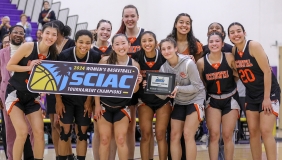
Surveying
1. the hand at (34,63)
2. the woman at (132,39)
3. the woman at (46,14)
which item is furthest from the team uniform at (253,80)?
the woman at (46,14)

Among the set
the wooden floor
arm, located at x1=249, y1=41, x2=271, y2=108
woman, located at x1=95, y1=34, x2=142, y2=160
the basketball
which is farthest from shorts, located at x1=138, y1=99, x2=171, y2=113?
the wooden floor

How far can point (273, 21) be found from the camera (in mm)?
13539

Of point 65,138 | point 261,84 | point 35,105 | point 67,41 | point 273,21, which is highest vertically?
point 273,21

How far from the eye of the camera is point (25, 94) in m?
5.33

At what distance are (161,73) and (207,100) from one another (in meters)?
0.77

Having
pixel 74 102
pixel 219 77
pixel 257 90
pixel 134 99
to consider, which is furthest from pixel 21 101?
pixel 257 90

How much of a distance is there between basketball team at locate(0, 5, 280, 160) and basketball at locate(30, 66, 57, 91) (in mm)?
110

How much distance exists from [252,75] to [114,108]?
1.72 metres

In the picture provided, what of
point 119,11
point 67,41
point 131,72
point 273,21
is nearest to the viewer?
point 131,72

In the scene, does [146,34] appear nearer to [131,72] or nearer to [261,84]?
[131,72]

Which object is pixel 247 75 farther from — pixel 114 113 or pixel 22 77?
pixel 22 77

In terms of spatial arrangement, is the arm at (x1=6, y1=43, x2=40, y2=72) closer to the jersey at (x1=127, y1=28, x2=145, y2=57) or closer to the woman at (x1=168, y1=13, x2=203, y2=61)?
the jersey at (x1=127, y1=28, x2=145, y2=57)

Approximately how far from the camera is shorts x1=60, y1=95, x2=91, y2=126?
217 inches

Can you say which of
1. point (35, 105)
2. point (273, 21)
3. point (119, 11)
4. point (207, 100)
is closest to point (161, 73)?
point (207, 100)
